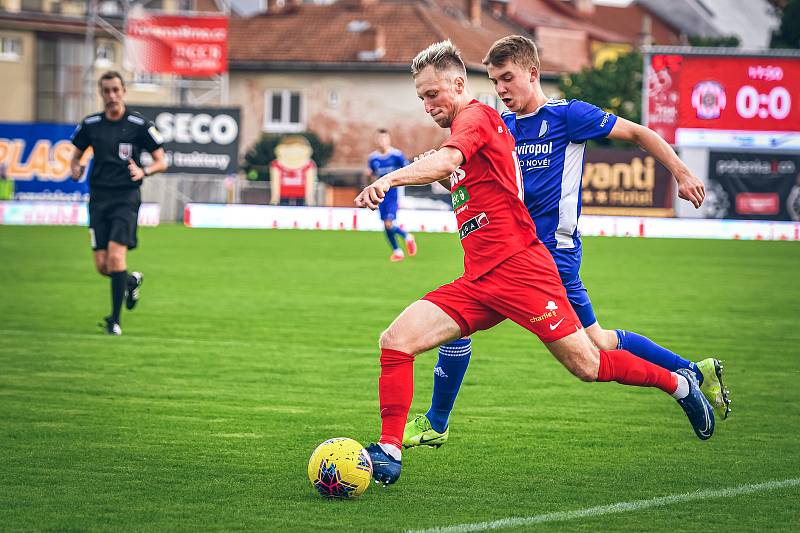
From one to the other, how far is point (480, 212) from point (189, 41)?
40044 mm

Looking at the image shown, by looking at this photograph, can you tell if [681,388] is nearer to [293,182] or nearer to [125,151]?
[125,151]

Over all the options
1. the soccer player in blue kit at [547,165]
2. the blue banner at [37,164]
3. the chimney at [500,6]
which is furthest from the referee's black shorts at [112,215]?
the chimney at [500,6]

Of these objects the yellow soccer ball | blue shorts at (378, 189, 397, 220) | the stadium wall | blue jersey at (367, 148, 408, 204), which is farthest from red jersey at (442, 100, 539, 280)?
the stadium wall

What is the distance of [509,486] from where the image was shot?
6586 millimetres

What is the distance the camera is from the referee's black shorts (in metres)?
12.6

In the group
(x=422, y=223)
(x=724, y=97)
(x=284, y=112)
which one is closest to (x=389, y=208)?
(x=422, y=223)

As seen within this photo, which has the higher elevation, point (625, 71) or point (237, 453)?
point (625, 71)

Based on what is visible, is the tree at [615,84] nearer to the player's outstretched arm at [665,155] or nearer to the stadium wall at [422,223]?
the stadium wall at [422,223]

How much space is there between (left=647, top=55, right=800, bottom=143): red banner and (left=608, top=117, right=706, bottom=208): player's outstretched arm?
30.4 metres

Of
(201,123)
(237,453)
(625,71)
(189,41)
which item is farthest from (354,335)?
(625,71)

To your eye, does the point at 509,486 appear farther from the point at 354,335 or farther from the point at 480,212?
the point at 354,335

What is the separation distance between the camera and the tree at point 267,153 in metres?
54.4

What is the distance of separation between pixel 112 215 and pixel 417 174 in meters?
7.31

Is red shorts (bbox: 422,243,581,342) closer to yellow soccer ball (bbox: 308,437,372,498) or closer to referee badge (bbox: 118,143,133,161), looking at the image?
yellow soccer ball (bbox: 308,437,372,498)
